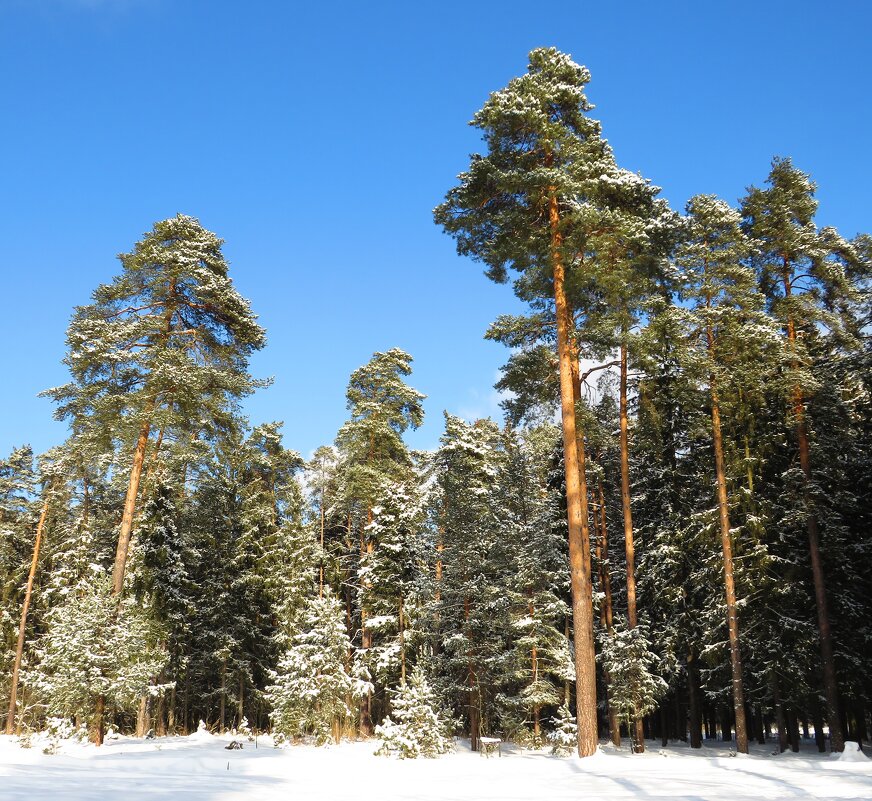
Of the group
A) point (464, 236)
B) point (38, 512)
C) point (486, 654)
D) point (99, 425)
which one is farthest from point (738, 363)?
point (38, 512)

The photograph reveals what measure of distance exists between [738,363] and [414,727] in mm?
14553

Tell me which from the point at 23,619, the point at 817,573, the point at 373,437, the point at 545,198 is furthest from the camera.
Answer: the point at 23,619

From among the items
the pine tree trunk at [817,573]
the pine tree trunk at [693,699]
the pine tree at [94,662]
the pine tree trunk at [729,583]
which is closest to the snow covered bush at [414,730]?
the pine tree at [94,662]

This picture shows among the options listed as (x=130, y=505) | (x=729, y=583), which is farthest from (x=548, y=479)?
(x=130, y=505)

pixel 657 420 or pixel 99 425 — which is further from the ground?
pixel 657 420

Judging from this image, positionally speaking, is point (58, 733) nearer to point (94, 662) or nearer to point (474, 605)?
point (94, 662)

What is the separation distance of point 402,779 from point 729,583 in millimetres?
12591

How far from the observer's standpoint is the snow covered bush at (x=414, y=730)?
59.6ft

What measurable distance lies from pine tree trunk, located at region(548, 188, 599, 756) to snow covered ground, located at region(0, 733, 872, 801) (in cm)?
92

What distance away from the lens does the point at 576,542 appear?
1467 centimetres

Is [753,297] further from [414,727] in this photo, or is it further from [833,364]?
[414,727]

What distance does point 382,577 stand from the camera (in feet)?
93.8

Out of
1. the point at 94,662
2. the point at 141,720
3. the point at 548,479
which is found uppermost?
the point at 548,479

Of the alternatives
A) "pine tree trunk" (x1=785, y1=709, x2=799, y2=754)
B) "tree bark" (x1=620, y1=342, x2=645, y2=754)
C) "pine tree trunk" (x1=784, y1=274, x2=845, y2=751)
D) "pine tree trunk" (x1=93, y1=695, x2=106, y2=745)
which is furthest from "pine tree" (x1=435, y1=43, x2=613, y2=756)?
"pine tree trunk" (x1=785, y1=709, x2=799, y2=754)
